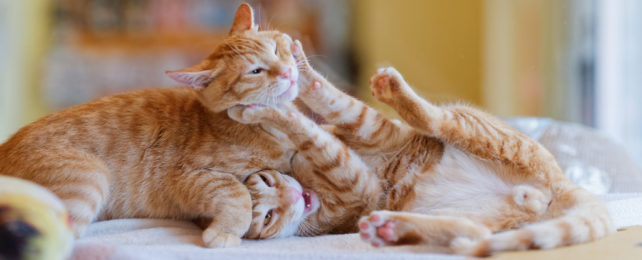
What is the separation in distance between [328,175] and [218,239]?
319mm

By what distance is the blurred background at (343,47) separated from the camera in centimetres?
293

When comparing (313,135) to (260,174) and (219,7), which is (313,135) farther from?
(219,7)

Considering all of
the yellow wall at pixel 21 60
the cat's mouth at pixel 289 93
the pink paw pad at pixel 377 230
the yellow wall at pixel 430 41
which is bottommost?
the yellow wall at pixel 21 60

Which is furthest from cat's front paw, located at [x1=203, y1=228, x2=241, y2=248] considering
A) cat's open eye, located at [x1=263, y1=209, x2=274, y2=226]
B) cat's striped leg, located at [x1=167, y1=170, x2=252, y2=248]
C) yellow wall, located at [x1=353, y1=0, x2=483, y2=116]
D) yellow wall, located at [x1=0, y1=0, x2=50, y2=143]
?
yellow wall, located at [x1=0, y1=0, x2=50, y2=143]

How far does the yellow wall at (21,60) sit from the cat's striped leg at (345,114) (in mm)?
2853

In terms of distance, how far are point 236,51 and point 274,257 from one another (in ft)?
1.76

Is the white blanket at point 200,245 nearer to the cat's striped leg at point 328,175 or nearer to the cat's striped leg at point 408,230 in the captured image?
the cat's striped leg at point 408,230

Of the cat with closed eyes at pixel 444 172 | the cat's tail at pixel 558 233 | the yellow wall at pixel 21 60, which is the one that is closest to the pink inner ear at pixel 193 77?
the cat with closed eyes at pixel 444 172

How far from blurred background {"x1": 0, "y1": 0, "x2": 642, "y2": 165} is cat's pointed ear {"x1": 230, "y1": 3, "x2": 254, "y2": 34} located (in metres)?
1.59

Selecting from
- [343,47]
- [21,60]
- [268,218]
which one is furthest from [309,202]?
[21,60]

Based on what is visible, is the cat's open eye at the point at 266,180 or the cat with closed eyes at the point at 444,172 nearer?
the cat with closed eyes at the point at 444,172

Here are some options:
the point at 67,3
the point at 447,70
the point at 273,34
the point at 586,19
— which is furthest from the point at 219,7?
the point at 273,34

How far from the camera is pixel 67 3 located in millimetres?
4242

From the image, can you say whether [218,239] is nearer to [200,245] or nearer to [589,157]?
[200,245]
